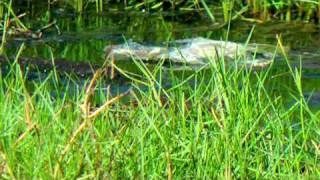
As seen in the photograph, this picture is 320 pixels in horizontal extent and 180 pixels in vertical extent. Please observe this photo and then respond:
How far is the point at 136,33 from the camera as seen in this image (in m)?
7.26

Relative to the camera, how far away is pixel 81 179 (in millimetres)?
2791

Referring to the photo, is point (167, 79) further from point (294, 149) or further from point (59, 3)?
point (59, 3)

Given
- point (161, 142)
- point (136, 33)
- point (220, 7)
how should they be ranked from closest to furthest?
1. point (161, 142)
2. point (136, 33)
3. point (220, 7)

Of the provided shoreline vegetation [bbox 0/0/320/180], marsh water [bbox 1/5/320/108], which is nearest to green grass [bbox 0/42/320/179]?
shoreline vegetation [bbox 0/0/320/180]

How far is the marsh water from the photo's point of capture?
20.8 ft

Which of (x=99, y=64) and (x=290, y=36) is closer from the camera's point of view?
(x=99, y=64)

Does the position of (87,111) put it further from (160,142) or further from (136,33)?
(136,33)

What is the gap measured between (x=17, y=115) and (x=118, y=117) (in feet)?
1.40

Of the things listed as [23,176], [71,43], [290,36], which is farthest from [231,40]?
[23,176]

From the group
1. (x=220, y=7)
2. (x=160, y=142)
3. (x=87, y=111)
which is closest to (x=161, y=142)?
(x=160, y=142)

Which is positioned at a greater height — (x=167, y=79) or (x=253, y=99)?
(x=253, y=99)

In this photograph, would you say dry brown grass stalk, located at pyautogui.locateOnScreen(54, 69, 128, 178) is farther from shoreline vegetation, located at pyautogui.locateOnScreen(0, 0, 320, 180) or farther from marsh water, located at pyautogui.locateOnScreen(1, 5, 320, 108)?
marsh water, located at pyautogui.locateOnScreen(1, 5, 320, 108)

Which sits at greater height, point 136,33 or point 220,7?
point 220,7

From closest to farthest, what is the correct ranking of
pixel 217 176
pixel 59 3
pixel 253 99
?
pixel 217 176 < pixel 253 99 < pixel 59 3
